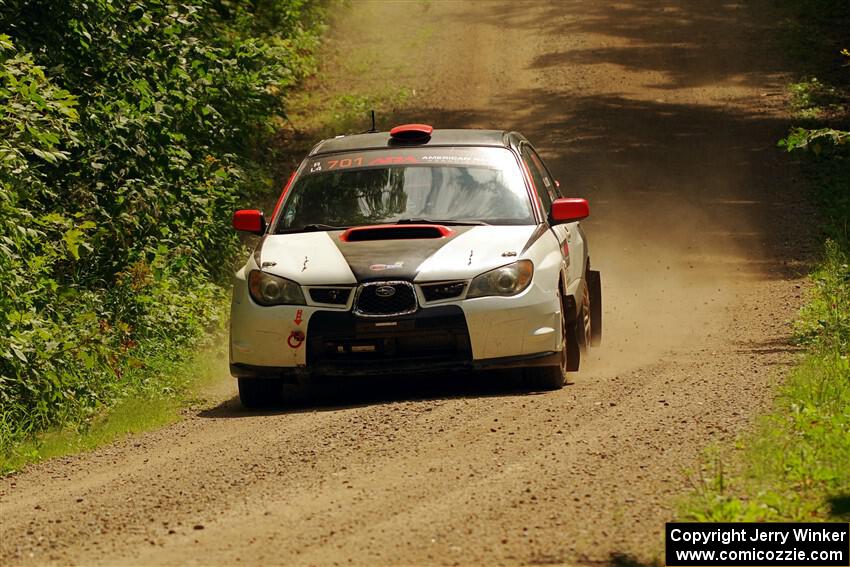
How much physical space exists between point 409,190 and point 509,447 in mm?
3287

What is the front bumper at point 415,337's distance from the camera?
30.2 feet

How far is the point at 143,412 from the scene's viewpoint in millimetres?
10383

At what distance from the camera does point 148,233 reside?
12.5m

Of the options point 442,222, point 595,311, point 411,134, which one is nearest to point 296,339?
point 442,222

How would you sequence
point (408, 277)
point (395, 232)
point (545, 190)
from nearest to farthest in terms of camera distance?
point (408, 277), point (395, 232), point (545, 190)

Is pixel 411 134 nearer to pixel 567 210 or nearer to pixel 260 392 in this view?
pixel 567 210

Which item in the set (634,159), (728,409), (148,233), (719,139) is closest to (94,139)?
(148,233)

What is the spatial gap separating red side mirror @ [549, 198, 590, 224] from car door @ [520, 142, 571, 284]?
0.12 meters

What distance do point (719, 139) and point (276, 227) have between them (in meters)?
14.8

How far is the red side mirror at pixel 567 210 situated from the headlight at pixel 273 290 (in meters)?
2.10

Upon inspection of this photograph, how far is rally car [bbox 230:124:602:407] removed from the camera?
9242 mm

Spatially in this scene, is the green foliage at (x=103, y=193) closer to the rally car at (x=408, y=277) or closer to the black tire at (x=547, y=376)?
the rally car at (x=408, y=277)

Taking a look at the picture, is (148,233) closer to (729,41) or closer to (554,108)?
(554,108)

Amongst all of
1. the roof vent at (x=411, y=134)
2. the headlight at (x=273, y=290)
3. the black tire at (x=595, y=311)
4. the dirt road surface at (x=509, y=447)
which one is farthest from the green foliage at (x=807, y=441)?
the headlight at (x=273, y=290)
